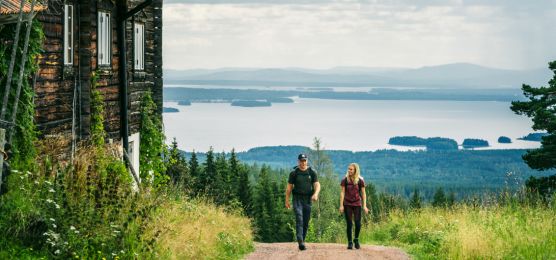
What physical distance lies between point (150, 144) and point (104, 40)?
203 inches

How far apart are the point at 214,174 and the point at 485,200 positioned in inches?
2791

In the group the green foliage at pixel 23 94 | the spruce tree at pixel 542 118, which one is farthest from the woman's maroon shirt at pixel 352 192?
the spruce tree at pixel 542 118

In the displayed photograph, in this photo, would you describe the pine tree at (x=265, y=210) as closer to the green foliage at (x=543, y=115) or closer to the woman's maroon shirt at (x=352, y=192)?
the green foliage at (x=543, y=115)

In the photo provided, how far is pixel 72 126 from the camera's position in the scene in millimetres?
18312

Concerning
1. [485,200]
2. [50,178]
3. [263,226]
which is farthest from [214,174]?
[50,178]

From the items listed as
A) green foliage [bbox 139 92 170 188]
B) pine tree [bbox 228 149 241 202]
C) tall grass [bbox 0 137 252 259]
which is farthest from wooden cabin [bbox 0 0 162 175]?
pine tree [bbox 228 149 241 202]

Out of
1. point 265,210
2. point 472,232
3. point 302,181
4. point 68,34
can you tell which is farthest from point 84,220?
point 265,210

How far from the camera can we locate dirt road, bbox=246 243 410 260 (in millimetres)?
16812

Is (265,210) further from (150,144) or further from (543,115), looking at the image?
(150,144)

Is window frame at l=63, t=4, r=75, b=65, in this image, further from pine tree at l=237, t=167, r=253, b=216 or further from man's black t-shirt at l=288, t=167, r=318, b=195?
pine tree at l=237, t=167, r=253, b=216

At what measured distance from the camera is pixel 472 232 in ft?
54.7

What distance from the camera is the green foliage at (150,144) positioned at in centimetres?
2472

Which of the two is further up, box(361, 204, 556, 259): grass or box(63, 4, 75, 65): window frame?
box(63, 4, 75, 65): window frame

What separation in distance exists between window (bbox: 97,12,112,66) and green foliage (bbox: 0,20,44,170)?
4693 millimetres
